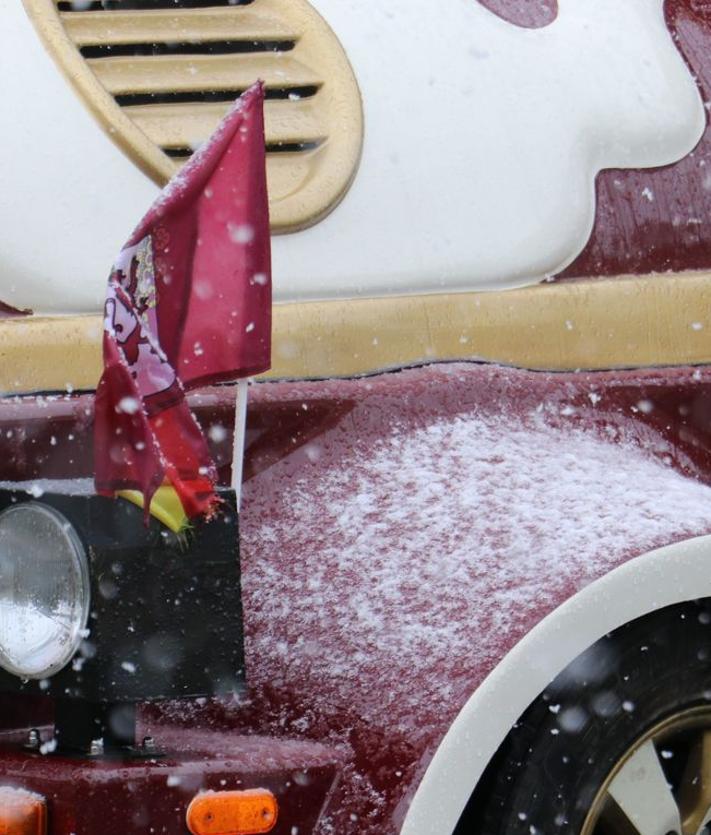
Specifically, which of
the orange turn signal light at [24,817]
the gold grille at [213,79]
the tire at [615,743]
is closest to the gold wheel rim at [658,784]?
the tire at [615,743]

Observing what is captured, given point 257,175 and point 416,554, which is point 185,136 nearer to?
point 257,175

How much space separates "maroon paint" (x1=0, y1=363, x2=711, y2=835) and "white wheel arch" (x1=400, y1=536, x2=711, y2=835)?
35 mm

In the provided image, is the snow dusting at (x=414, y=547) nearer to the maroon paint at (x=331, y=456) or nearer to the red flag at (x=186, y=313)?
the maroon paint at (x=331, y=456)

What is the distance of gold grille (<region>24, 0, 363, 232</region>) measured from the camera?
258 centimetres

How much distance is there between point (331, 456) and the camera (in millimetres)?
2420

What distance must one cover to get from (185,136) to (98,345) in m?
0.39

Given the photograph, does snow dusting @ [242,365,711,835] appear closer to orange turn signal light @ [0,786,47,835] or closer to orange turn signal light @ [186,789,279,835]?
orange turn signal light @ [186,789,279,835]

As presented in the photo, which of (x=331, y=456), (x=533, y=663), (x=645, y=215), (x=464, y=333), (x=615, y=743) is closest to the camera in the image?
(x=533, y=663)

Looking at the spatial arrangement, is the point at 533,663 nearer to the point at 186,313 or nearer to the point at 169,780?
the point at 169,780

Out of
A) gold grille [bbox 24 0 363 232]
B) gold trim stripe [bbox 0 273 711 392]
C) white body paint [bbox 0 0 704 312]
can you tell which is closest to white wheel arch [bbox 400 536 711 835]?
gold trim stripe [bbox 0 273 711 392]

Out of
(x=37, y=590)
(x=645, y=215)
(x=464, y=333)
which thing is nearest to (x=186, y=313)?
(x=37, y=590)

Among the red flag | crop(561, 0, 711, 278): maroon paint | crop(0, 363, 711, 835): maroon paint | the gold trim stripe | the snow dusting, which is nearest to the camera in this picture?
the red flag

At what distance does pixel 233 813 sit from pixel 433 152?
3.79ft

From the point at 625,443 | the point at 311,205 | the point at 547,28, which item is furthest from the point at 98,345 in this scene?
the point at 547,28
